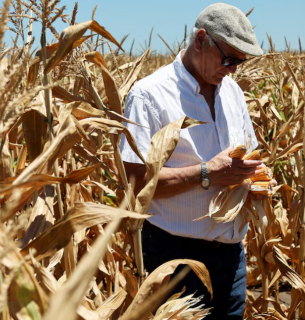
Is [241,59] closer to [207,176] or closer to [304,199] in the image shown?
[207,176]

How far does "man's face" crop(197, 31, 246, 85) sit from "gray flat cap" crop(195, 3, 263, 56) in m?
0.04

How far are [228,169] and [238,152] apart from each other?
0.27ft

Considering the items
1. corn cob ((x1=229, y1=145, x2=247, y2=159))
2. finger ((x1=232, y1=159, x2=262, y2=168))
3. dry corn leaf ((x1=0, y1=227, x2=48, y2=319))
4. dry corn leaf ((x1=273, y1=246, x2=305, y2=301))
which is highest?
dry corn leaf ((x1=0, y1=227, x2=48, y2=319))

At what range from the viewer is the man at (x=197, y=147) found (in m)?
1.83

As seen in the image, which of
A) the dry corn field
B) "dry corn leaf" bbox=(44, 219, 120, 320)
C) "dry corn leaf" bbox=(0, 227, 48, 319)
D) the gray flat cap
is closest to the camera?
"dry corn leaf" bbox=(44, 219, 120, 320)

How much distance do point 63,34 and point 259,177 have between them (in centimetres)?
118

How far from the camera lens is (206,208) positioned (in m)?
1.95

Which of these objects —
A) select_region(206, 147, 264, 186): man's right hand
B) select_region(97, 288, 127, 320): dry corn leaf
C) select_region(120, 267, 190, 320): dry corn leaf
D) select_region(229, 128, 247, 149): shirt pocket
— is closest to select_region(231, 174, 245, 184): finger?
select_region(206, 147, 264, 186): man's right hand

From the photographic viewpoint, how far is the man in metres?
1.83

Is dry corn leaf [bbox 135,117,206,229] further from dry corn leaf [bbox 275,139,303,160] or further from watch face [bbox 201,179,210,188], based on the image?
dry corn leaf [bbox 275,139,303,160]

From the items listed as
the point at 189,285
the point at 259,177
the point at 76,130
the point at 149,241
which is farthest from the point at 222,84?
the point at 76,130

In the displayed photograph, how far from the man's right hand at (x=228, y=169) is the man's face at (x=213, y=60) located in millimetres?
351

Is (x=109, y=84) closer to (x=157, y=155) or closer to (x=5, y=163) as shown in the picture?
(x=157, y=155)

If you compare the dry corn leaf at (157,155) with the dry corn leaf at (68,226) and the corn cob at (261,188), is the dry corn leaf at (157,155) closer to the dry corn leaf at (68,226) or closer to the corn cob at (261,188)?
the dry corn leaf at (68,226)
